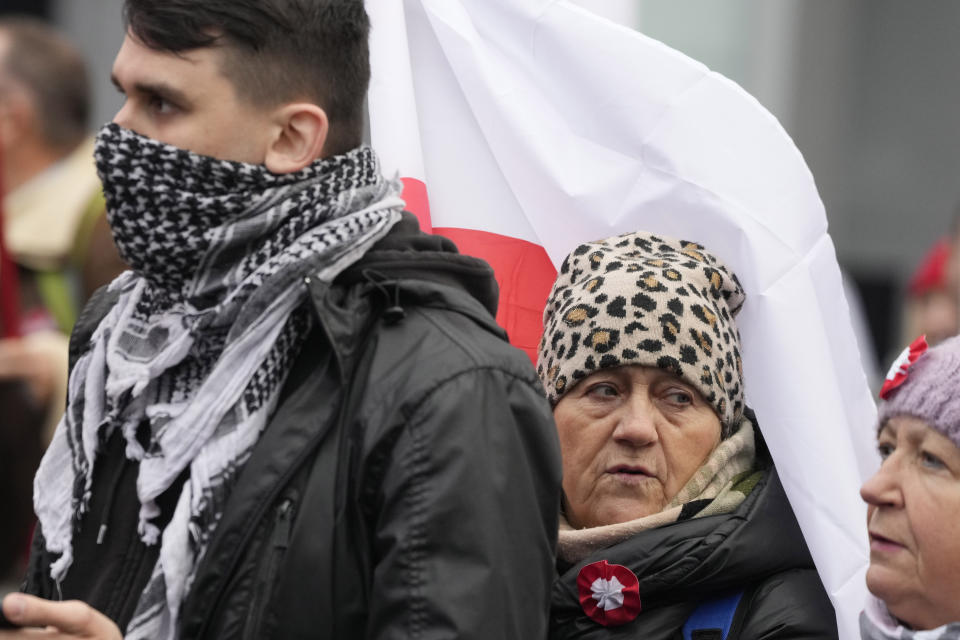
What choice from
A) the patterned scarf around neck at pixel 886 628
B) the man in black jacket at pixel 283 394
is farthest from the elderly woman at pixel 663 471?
the man in black jacket at pixel 283 394

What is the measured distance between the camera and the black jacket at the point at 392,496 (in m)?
2.13

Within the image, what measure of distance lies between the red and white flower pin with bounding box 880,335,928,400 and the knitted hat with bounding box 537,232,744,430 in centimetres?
40

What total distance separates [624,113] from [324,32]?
1.15 metres

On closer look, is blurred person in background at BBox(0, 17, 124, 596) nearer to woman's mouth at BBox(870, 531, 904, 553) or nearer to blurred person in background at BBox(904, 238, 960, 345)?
woman's mouth at BBox(870, 531, 904, 553)

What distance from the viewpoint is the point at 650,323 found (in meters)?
3.04

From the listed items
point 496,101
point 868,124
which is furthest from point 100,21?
point 496,101

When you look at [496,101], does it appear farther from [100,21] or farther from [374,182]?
[100,21]

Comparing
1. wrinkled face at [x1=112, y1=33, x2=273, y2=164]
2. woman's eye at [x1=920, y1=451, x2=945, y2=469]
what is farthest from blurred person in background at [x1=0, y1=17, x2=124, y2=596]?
woman's eye at [x1=920, y1=451, x2=945, y2=469]

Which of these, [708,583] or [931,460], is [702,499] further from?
[931,460]

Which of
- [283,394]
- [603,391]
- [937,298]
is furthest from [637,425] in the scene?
[937,298]

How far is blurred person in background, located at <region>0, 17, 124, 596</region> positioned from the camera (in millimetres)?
4629

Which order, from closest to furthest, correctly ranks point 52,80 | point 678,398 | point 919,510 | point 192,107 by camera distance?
1. point 192,107
2. point 919,510
3. point 678,398
4. point 52,80

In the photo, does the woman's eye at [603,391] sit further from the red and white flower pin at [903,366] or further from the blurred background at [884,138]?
the blurred background at [884,138]

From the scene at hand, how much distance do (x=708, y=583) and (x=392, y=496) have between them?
90 centimetres
